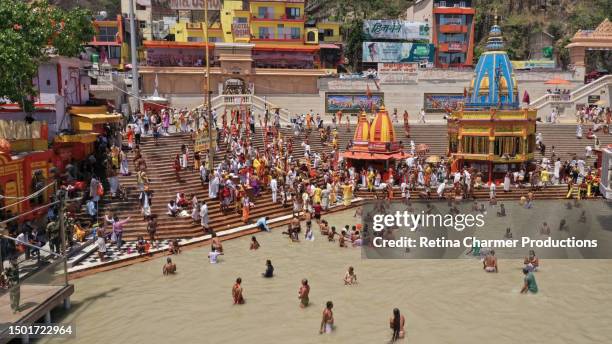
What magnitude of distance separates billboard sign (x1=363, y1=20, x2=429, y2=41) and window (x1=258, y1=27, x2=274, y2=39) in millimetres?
10317

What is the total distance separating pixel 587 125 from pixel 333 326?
104 ft

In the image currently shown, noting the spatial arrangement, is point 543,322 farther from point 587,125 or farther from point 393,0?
point 393,0

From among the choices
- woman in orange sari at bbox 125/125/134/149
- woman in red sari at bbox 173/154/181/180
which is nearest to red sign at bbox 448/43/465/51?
woman in orange sari at bbox 125/125/134/149

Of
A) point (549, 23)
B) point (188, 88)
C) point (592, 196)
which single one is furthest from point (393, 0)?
point (592, 196)

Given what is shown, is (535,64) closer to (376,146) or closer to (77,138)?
(376,146)

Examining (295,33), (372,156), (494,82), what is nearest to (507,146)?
(494,82)

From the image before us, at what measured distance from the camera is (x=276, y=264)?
57.5 ft

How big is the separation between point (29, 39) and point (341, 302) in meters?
14.3

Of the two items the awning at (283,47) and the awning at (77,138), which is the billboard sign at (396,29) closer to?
the awning at (283,47)

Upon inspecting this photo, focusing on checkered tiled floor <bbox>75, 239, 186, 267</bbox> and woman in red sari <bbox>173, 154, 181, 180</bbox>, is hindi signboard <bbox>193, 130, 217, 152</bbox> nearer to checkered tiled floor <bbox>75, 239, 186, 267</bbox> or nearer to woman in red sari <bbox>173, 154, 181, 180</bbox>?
woman in red sari <bbox>173, 154, 181, 180</bbox>

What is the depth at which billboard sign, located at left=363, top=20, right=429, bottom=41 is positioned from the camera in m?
54.2

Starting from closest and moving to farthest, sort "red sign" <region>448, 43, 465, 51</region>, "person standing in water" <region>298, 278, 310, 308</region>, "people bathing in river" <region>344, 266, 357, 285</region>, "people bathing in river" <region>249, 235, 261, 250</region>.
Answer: "person standing in water" <region>298, 278, 310, 308</region> < "people bathing in river" <region>344, 266, 357, 285</region> < "people bathing in river" <region>249, 235, 261, 250</region> < "red sign" <region>448, 43, 465, 51</region>

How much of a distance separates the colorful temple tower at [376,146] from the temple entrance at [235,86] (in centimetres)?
1590

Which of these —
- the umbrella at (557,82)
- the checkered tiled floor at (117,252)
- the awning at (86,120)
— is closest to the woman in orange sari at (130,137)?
the awning at (86,120)
